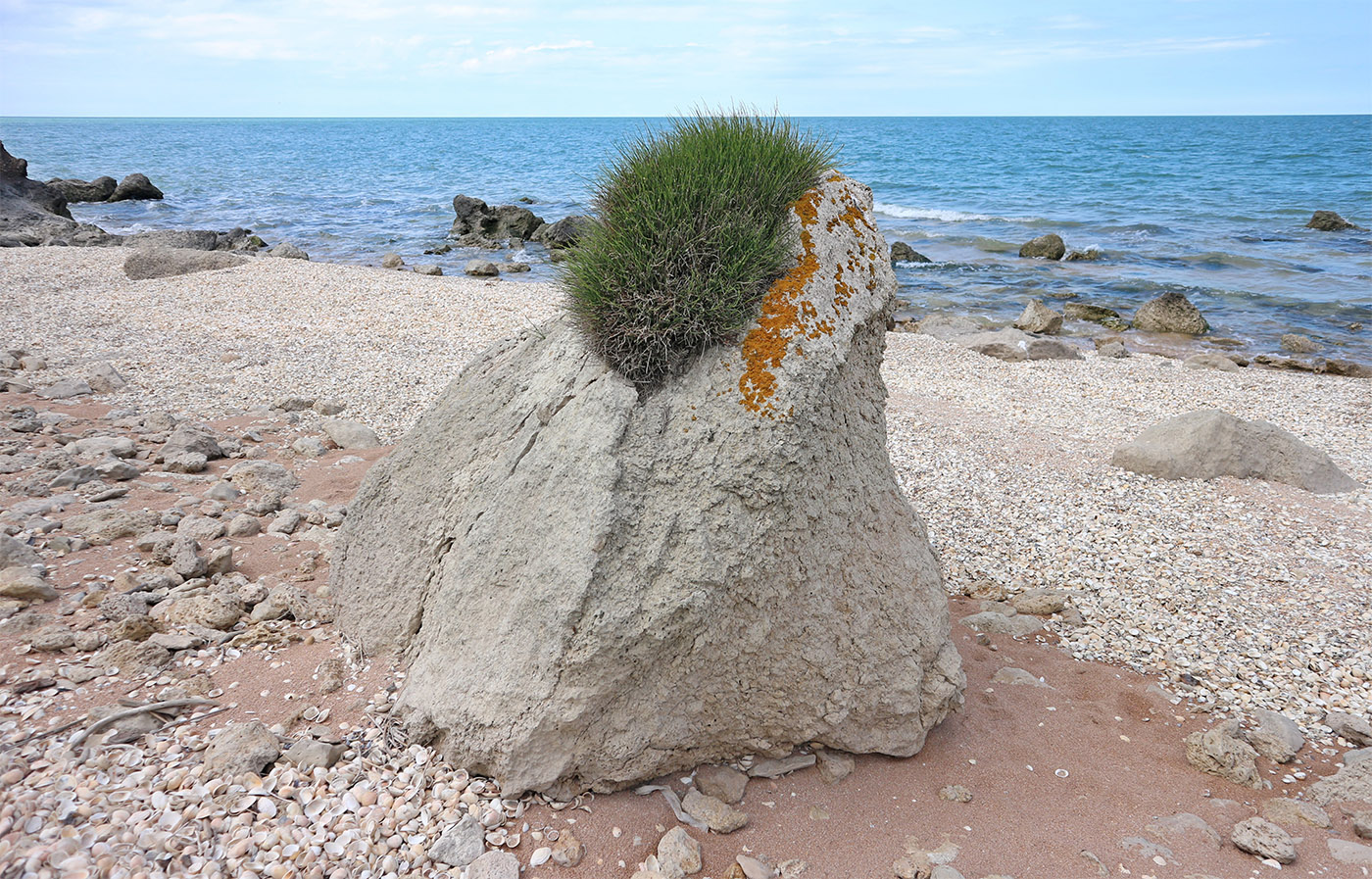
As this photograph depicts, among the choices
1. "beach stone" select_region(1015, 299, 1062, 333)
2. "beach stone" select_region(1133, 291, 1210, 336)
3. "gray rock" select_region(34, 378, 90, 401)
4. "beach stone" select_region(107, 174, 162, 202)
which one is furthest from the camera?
"beach stone" select_region(107, 174, 162, 202)

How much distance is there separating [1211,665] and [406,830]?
18.6 ft

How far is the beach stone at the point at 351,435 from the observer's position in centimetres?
909

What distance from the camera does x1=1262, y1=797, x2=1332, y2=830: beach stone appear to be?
14.1ft

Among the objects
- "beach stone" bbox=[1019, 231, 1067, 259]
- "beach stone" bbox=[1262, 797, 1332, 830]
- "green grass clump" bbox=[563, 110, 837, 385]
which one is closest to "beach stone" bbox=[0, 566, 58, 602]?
"green grass clump" bbox=[563, 110, 837, 385]

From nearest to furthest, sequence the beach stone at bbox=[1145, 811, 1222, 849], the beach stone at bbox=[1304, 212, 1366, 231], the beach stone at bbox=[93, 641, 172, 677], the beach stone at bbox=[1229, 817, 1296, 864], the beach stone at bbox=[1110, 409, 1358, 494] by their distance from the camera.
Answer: the beach stone at bbox=[1229, 817, 1296, 864]
the beach stone at bbox=[1145, 811, 1222, 849]
the beach stone at bbox=[93, 641, 172, 677]
the beach stone at bbox=[1110, 409, 1358, 494]
the beach stone at bbox=[1304, 212, 1366, 231]

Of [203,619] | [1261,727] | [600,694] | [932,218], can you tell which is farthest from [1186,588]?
[932,218]

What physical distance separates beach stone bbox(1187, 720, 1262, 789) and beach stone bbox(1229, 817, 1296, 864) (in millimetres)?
481

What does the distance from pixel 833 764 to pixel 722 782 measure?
0.68 metres

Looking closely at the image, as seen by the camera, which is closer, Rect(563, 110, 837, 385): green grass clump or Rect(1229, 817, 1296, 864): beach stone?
Rect(1229, 817, 1296, 864): beach stone

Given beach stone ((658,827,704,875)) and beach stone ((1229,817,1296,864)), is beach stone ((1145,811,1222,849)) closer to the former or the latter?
beach stone ((1229,817,1296,864))

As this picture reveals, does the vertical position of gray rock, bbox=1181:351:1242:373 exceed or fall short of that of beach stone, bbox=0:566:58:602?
it falls short

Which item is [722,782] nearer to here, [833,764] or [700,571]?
[833,764]

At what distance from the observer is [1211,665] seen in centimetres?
586

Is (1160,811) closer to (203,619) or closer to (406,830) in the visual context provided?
(406,830)
